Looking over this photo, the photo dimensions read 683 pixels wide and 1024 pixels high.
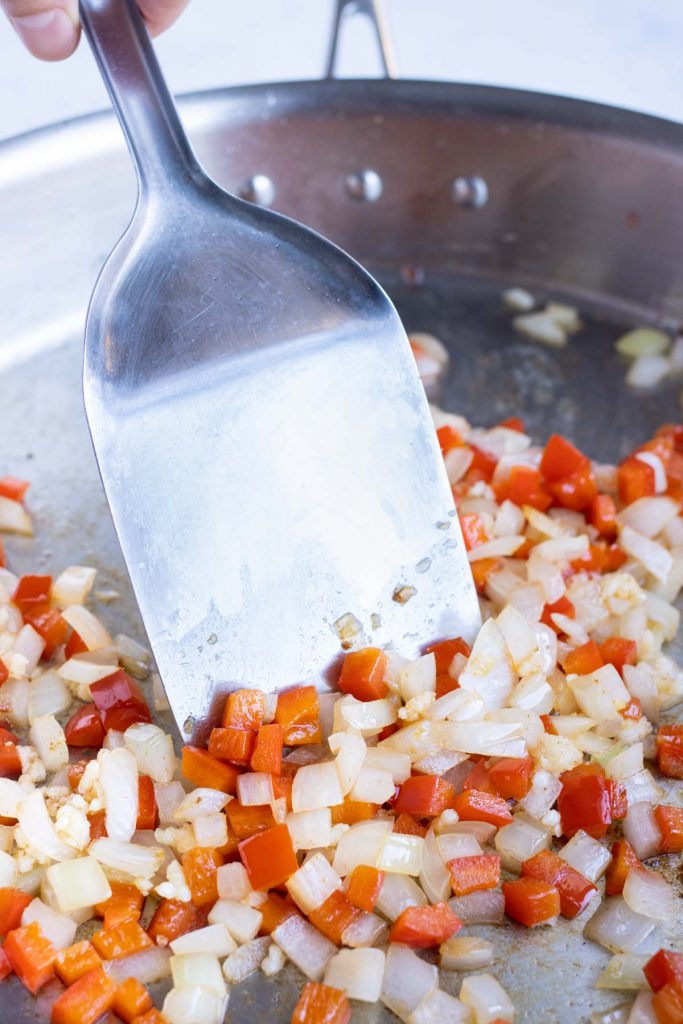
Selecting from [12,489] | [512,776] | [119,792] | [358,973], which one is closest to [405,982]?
[358,973]

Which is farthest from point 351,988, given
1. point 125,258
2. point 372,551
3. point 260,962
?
point 125,258

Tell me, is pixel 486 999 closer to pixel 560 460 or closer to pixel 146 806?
pixel 146 806

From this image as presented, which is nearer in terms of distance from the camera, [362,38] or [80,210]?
[80,210]

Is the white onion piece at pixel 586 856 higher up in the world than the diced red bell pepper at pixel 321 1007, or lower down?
lower down

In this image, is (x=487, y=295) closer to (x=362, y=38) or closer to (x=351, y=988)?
(x=351, y=988)

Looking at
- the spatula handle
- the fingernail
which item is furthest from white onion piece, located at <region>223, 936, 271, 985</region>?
the fingernail

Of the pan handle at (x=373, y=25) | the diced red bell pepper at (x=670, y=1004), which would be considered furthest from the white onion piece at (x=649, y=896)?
the pan handle at (x=373, y=25)

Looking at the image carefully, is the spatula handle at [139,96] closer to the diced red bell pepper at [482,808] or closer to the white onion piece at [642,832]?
the diced red bell pepper at [482,808]
